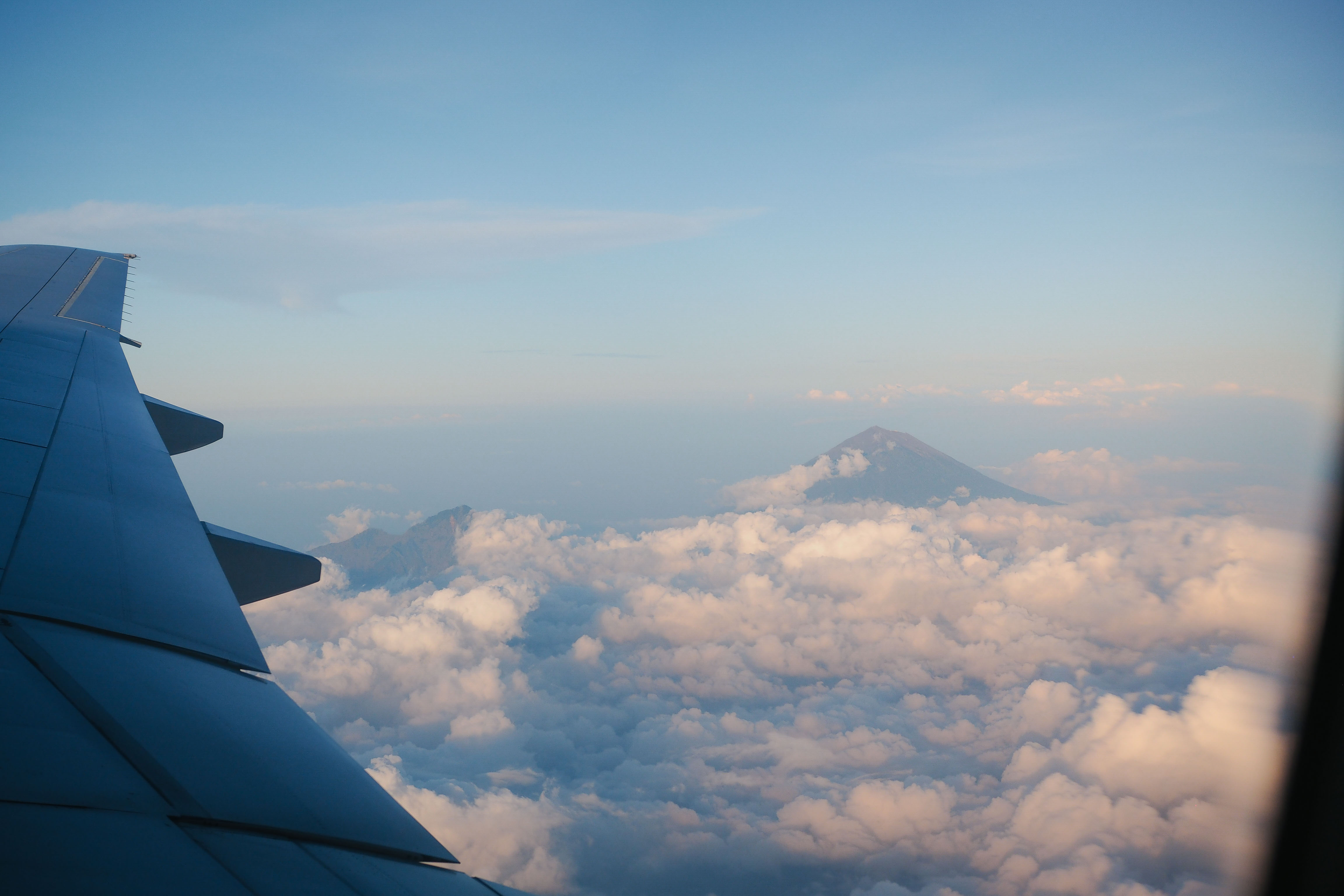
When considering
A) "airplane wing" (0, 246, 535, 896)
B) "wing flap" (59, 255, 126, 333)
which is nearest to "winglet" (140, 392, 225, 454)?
"wing flap" (59, 255, 126, 333)

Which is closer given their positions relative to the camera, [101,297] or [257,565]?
[257,565]

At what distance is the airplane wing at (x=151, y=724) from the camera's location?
1586 mm

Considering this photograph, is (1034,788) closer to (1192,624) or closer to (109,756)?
(1192,624)

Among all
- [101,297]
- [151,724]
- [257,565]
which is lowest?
[257,565]

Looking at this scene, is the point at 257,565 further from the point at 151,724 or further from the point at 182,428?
the point at 182,428

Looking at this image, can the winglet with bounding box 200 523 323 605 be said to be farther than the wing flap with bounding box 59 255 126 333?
No

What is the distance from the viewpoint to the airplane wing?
1586 millimetres

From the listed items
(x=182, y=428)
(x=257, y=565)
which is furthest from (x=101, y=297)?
(x=257, y=565)

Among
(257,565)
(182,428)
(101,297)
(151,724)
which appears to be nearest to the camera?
(151,724)

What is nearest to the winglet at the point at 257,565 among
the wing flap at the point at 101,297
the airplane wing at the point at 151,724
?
the airplane wing at the point at 151,724

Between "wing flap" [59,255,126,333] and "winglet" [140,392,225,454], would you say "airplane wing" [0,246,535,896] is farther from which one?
"wing flap" [59,255,126,333]

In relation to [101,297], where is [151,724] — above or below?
below

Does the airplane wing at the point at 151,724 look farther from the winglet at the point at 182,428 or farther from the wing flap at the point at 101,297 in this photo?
the wing flap at the point at 101,297

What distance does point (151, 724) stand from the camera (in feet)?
7.57
